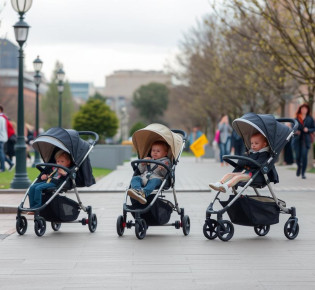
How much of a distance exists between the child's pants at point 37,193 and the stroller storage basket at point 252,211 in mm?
2153

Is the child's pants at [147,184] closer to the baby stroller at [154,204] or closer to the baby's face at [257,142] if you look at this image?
the baby stroller at [154,204]

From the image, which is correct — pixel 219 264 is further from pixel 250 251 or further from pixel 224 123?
pixel 224 123

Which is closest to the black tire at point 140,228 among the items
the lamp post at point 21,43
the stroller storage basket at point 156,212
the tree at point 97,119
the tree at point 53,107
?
the stroller storage basket at point 156,212

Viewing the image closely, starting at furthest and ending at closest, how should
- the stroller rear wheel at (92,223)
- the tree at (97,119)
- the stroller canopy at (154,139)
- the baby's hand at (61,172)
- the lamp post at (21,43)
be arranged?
the tree at (97,119) → the lamp post at (21,43) → the stroller rear wheel at (92,223) → the baby's hand at (61,172) → the stroller canopy at (154,139)

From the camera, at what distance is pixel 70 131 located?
Answer: 1107 cm

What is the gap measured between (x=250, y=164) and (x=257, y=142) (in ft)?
1.19

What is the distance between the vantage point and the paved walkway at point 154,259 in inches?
288

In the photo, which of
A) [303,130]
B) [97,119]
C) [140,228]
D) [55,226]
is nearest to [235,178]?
[140,228]

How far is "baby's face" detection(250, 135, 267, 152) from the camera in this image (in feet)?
34.6

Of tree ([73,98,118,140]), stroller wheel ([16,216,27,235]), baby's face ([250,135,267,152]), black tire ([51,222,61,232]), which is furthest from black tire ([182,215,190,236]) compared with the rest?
tree ([73,98,118,140])

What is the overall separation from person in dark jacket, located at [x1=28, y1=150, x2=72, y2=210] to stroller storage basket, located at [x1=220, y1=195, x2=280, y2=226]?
6.78 ft

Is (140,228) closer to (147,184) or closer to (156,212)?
(156,212)

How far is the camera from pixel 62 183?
1077 cm

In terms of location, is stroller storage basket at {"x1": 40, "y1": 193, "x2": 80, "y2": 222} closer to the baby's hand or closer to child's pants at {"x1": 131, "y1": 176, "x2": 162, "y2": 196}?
the baby's hand
